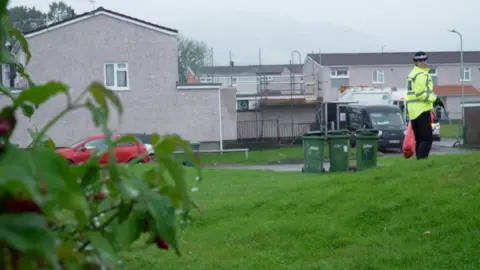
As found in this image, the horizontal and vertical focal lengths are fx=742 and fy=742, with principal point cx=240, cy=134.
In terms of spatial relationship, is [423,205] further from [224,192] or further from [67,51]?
[67,51]

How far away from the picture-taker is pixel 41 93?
1.65m

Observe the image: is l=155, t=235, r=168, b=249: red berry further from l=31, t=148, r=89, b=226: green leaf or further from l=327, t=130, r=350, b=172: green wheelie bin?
l=327, t=130, r=350, b=172: green wheelie bin

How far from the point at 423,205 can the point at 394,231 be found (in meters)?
0.64

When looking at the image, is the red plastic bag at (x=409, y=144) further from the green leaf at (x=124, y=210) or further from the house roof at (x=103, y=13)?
the house roof at (x=103, y=13)

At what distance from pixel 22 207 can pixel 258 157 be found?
122 feet

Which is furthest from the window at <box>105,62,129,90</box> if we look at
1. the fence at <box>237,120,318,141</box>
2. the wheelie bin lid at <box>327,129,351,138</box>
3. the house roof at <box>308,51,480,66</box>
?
the house roof at <box>308,51,480,66</box>

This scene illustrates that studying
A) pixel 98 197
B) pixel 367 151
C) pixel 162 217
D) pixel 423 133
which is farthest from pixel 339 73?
pixel 162 217

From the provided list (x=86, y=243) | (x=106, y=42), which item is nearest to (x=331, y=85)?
(x=106, y=42)

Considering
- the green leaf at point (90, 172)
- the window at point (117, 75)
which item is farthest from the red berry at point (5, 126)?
the window at point (117, 75)

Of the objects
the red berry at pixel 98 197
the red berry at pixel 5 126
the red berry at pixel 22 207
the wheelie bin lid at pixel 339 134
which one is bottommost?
the wheelie bin lid at pixel 339 134

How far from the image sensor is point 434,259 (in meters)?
6.33

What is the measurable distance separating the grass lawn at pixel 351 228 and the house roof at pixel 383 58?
205 feet

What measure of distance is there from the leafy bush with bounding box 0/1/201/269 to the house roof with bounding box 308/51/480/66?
230 feet

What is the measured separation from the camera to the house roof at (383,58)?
238 feet
